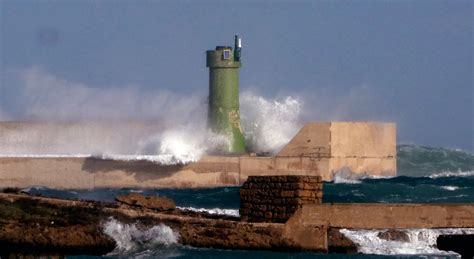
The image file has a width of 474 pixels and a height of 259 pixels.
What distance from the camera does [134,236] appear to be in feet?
61.7

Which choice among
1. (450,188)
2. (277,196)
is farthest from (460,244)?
(450,188)

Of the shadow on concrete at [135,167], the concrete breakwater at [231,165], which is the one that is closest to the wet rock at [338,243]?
the concrete breakwater at [231,165]

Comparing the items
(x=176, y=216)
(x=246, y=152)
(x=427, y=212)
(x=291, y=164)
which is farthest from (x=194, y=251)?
(x=246, y=152)

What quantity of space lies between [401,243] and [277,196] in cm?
311

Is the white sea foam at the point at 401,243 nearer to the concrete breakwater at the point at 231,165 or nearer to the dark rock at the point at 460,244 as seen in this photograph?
the dark rock at the point at 460,244

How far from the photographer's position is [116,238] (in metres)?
18.6

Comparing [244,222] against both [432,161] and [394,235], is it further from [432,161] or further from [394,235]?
[432,161]

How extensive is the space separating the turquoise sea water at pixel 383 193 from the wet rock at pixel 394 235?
3.4 inches

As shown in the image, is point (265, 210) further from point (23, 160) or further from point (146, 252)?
point (23, 160)

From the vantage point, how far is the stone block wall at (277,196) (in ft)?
59.5

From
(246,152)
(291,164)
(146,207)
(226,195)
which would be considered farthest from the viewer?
(246,152)

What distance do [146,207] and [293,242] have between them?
2.15 m

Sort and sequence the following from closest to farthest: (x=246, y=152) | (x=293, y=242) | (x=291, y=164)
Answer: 1. (x=293, y=242)
2. (x=291, y=164)
3. (x=246, y=152)

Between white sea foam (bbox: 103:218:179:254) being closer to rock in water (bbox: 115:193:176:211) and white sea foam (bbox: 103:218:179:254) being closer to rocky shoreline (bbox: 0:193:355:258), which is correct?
rocky shoreline (bbox: 0:193:355:258)
